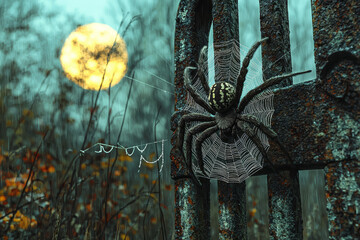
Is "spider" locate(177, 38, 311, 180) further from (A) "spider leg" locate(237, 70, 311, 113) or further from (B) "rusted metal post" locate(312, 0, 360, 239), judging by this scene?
(B) "rusted metal post" locate(312, 0, 360, 239)

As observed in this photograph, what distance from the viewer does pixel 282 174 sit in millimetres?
1414

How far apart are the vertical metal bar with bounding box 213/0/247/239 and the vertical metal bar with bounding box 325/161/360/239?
43cm

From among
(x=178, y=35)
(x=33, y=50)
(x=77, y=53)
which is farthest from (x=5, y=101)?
(x=178, y=35)

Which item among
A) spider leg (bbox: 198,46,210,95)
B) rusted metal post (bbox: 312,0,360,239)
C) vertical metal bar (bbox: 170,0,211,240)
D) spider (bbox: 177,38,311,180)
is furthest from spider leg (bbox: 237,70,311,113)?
vertical metal bar (bbox: 170,0,211,240)

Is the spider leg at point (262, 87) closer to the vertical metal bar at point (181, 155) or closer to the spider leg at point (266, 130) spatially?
the spider leg at point (266, 130)

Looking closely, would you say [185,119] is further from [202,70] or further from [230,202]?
[230,202]

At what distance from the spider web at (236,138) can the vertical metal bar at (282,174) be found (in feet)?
0.29

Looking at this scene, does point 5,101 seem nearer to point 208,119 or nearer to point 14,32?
point 14,32

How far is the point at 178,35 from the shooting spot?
6.31 feet

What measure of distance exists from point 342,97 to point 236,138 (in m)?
0.52

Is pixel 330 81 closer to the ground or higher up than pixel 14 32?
closer to the ground

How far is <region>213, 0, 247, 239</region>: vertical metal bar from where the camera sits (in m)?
1.56

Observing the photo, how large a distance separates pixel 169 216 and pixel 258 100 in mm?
2927

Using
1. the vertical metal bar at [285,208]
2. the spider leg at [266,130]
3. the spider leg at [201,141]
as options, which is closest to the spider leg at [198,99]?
the spider leg at [201,141]
